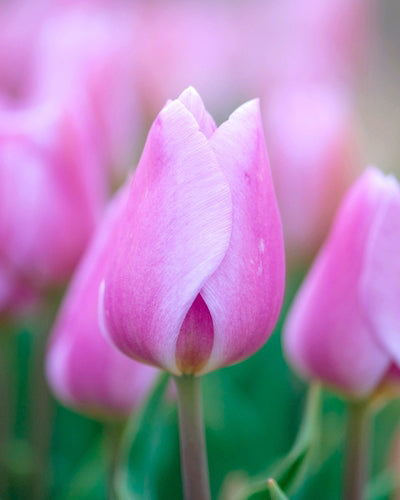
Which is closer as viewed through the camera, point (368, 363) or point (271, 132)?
point (368, 363)

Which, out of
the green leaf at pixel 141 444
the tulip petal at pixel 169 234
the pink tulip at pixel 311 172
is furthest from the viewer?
the pink tulip at pixel 311 172

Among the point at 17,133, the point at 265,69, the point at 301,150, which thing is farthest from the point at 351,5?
the point at 17,133

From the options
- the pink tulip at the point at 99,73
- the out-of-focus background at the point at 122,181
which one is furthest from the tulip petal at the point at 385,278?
the pink tulip at the point at 99,73

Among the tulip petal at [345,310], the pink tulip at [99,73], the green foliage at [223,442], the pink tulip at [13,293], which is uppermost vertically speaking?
the pink tulip at [99,73]

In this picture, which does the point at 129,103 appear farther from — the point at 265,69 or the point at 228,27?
the point at 228,27

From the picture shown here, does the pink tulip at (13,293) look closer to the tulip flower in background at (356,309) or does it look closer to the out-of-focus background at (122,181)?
the out-of-focus background at (122,181)

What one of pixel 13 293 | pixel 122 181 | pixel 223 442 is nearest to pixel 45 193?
pixel 13 293

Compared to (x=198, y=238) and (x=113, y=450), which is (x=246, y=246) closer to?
(x=198, y=238)
